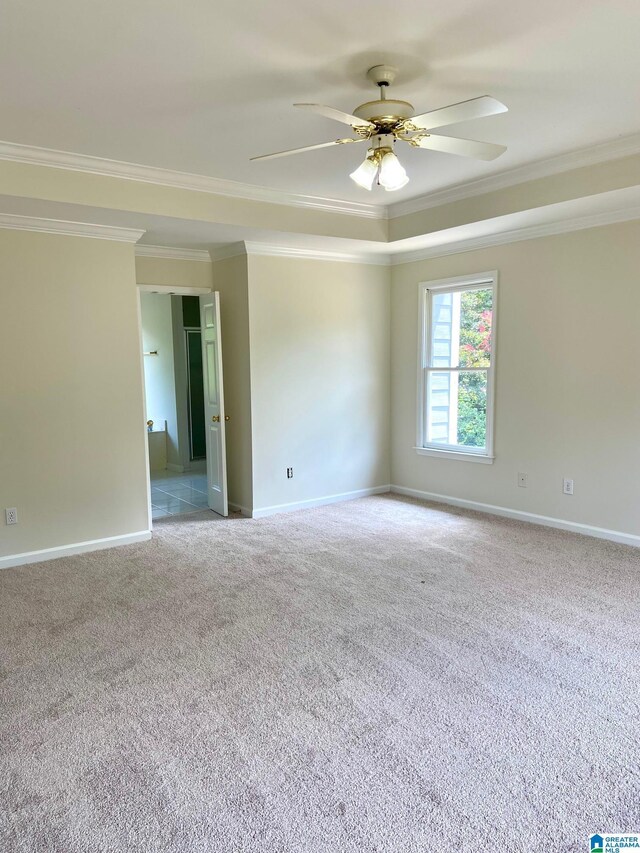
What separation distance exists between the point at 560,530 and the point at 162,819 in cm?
385

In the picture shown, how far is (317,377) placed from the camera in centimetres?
561

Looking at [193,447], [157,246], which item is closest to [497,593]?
[157,246]

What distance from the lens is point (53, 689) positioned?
8.38ft

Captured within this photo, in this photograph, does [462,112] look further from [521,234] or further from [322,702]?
[521,234]

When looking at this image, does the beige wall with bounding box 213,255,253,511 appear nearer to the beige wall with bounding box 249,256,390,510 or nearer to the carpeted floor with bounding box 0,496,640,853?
the beige wall with bounding box 249,256,390,510

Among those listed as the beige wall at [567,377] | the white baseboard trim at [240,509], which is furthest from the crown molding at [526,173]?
the white baseboard trim at [240,509]

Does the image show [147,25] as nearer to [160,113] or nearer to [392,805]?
[160,113]

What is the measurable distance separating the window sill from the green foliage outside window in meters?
0.12

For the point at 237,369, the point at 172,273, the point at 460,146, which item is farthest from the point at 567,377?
the point at 172,273

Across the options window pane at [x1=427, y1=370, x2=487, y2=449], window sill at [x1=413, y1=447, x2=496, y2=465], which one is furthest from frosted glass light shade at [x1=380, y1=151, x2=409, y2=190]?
window sill at [x1=413, y1=447, x2=496, y2=465]

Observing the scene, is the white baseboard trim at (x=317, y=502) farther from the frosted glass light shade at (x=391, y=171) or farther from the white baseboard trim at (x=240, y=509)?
the frosted glass light shade at (x=391, y=171)

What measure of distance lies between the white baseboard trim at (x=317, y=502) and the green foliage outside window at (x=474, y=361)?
1.16 m

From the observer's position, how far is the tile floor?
5727 mm

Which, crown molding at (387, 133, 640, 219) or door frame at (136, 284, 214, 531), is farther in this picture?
door frame at (136, 284, 214, 531)
